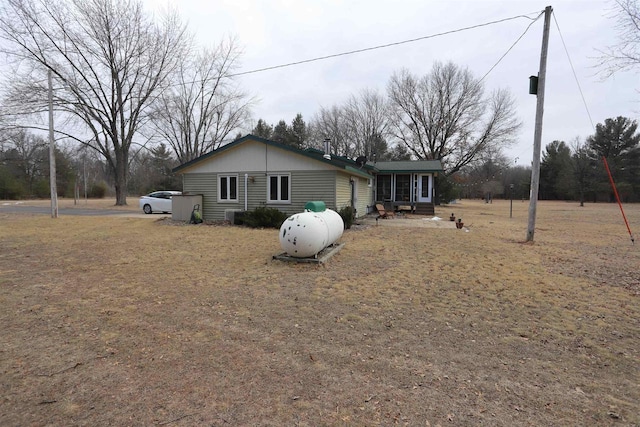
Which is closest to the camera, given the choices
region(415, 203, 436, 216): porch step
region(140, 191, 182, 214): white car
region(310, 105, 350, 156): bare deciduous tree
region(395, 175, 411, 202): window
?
region(415, 203, 436, 216): porch step

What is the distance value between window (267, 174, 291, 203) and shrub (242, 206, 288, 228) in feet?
3.68

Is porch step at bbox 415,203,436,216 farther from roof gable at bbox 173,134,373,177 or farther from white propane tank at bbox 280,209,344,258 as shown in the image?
white propane tank at bbox 280,209,344,258

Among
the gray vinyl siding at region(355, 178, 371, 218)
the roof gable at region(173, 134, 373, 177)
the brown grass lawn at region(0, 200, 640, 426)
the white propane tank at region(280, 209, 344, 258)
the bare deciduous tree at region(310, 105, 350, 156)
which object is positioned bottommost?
the brown grass lawn at region(0, 200, 640, 426)

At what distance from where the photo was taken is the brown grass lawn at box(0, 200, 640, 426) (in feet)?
7.61

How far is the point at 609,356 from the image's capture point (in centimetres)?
314

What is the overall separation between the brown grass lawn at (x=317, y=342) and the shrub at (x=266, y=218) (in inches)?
213

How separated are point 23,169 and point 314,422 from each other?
54.8m

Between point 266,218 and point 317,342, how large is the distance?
30.8 ft

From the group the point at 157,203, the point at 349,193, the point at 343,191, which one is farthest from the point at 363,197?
the point at 157,203

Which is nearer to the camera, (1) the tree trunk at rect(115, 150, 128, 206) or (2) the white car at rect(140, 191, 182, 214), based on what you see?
(2) the white car at rect(140, 191, 182, 214)

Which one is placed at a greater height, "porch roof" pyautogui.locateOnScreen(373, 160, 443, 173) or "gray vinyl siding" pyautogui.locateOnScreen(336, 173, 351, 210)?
"porch roof" pyautogui.locateOnScreen(373, 160, 443, 173)

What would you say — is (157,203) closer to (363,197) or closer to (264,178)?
(264,178)

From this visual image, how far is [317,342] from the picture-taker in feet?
11.1

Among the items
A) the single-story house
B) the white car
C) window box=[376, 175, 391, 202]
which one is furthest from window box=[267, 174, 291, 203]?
the white car
